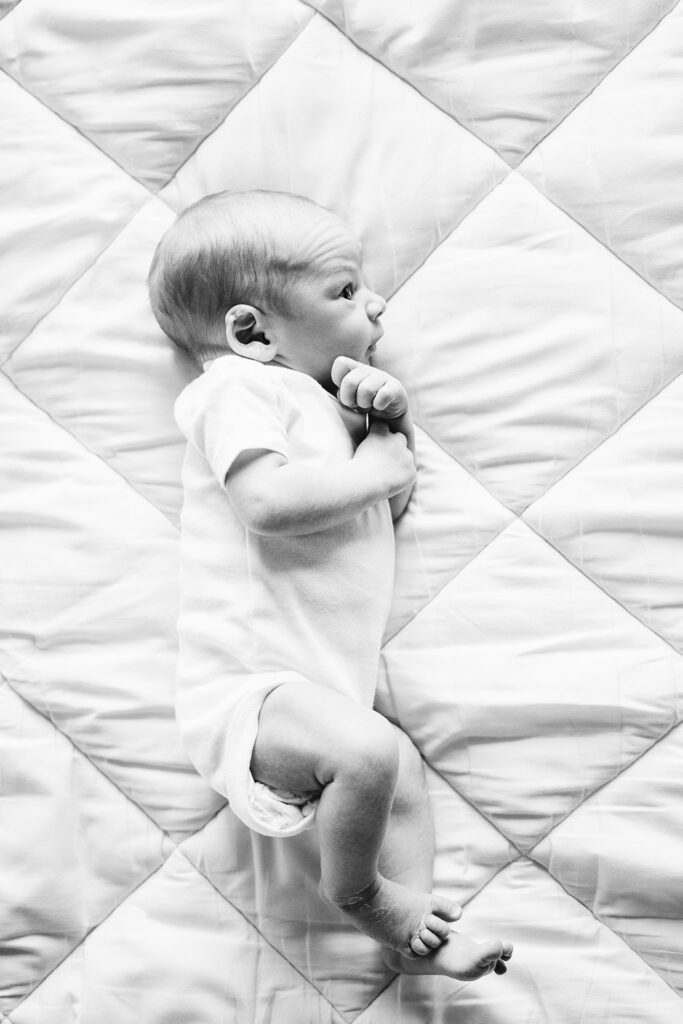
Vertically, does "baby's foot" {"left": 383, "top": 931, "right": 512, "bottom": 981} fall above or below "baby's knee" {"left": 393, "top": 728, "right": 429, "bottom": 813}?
below

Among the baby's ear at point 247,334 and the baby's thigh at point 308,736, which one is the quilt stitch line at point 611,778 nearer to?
the baby's thigh at point 308,736

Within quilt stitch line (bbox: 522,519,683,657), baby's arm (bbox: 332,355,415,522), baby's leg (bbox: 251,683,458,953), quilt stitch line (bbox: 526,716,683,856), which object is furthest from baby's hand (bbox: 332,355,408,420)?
quilt stitch line (bbox: 526,716,683,856)

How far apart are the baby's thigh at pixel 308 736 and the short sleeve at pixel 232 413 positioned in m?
0.23

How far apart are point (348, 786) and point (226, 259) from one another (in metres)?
0.53

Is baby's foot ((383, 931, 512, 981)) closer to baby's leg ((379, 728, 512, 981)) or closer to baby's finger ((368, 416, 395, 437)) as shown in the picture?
baby's leg ((379, 728, 512, 981))

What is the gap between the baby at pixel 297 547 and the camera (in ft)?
3.22

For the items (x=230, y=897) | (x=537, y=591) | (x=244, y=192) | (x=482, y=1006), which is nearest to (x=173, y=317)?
(x=244, y=192)

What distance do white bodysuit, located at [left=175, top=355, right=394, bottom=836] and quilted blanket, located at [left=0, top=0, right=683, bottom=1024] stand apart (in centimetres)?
7

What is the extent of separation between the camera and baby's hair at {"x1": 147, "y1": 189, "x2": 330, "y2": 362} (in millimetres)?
1060

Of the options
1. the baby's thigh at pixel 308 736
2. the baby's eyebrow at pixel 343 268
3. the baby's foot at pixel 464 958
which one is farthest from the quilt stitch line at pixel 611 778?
the baby's eyebrow at pixel 343 268

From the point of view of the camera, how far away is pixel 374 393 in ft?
3.45

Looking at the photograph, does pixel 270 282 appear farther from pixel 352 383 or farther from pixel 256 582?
pixel 256 582

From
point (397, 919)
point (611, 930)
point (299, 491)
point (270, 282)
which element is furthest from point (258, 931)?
point (270, 282)

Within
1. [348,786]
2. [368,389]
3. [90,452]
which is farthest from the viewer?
[90,452]
